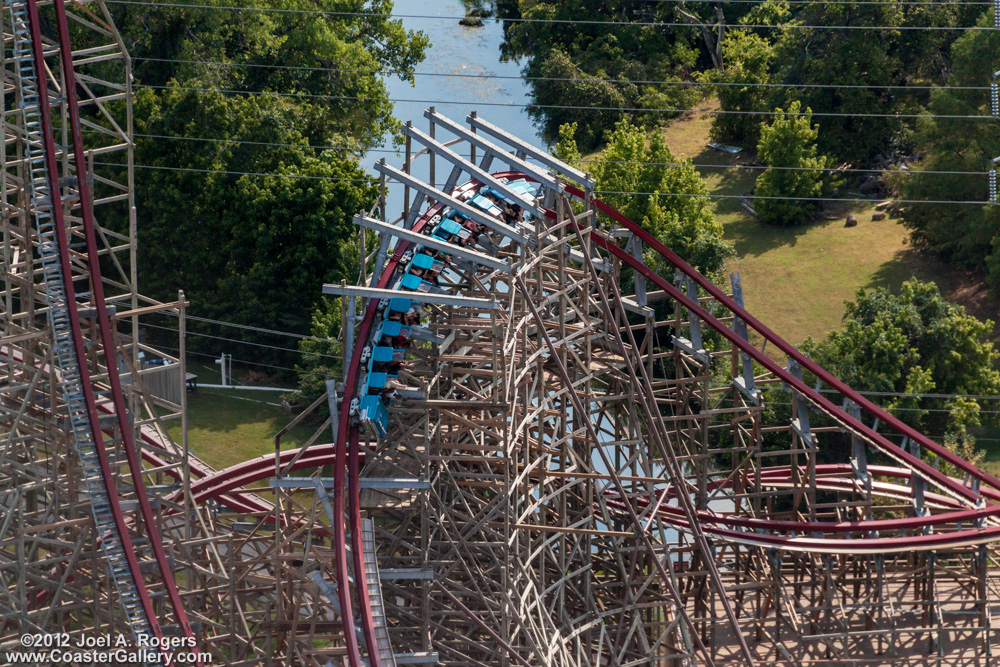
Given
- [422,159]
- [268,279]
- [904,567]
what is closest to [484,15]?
[422,159]

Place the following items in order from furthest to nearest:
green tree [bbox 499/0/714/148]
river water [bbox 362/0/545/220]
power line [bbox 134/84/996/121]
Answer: river water [bbox 362/0/545/220]
green tree [bbox 499/0/714/148]
power line [bbox 134/84/996/121]

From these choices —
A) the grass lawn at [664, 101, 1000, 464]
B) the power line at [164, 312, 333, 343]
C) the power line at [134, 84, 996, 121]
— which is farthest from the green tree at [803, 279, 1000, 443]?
the power line at [164, 312, 333, 343]

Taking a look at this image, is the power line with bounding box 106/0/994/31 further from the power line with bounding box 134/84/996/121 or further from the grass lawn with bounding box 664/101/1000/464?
the grass lawn with bounding box 664/101/1000/464

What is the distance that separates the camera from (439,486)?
955 inches

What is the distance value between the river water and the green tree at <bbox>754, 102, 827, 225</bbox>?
11246mm

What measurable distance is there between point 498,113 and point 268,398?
79.0 feet

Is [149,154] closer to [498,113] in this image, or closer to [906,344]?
[498,113]

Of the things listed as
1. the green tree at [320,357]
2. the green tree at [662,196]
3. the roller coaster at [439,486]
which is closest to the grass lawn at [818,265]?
the green tree at [662,196]

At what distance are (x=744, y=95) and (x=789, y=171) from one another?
7.22 m

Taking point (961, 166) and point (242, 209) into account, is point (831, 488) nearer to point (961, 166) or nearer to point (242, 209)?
point (961, 166)

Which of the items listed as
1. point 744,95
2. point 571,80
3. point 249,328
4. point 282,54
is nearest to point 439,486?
point 249,328

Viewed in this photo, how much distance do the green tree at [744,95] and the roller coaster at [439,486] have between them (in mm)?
30439

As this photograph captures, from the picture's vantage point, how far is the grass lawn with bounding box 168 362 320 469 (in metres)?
41.7

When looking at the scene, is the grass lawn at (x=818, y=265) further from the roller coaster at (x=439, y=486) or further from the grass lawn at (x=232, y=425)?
the roller coaster at (x=439, y=486)
